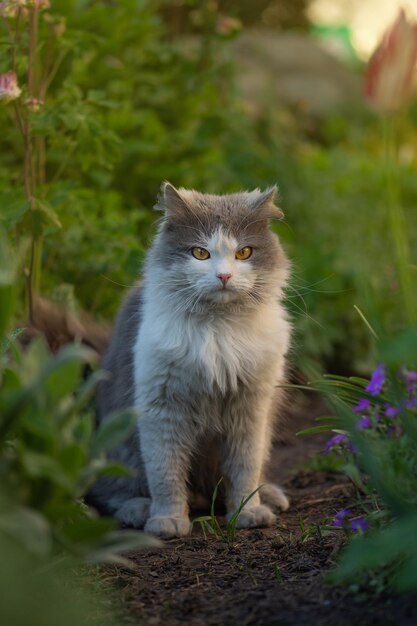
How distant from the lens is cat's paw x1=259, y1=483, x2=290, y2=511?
3.41 m

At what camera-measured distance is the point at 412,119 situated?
14.0m

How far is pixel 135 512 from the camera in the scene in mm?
3314

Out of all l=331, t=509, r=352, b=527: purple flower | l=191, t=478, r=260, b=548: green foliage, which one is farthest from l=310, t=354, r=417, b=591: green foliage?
l=191, t=478, r=260, b=548: green foliage

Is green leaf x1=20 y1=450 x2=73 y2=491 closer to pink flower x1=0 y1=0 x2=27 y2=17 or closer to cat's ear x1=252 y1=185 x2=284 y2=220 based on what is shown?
cat's ear x1=252 y1=185 x2=284 y2=220

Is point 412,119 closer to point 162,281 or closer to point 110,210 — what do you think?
point 110,210

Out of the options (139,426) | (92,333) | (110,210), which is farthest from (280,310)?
(110,210)

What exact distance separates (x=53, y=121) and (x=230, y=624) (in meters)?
2.26

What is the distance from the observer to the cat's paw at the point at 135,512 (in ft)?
10.8

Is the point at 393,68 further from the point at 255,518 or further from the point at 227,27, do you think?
the point at 227,27

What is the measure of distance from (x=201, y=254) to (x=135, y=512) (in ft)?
3.33

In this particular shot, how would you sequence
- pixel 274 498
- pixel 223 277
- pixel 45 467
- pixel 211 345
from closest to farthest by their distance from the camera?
pixel 45 467
pixel 223 277
pixel 211 345
pixel 274 498

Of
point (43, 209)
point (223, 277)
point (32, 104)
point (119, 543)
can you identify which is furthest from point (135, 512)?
point (32, 104)

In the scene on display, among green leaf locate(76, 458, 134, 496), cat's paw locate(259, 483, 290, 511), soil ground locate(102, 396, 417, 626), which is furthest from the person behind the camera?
cat's paw locate(259, 483, 290, 511)

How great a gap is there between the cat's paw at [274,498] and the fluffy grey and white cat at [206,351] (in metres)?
0.09
